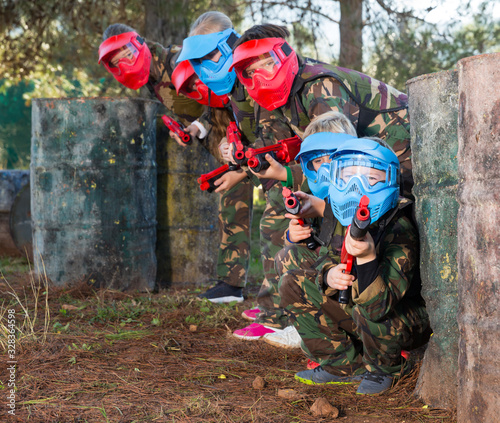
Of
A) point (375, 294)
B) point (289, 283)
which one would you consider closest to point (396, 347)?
point (375, 294)

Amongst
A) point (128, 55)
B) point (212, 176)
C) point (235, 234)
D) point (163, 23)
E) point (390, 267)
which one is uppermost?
point (163, 23)

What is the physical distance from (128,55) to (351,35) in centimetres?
295

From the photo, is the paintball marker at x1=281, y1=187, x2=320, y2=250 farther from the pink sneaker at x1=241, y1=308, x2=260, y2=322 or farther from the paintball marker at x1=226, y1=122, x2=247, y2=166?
the pink sneaker at x1=241, y1=308, x2=260, y2=322

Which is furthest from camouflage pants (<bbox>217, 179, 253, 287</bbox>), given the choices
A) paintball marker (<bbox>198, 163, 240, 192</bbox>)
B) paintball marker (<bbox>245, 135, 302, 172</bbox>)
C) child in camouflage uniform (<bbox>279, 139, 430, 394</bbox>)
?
child in camouflage uniform (<bbox>279, 139, 430, 394</bbox>)

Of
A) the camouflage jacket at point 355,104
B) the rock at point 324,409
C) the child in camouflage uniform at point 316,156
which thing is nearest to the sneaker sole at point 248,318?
the child in camouflage uniform at point 316,156

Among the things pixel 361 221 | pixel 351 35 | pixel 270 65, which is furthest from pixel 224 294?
pixel 351 35

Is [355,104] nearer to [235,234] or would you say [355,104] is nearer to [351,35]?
[235,234]

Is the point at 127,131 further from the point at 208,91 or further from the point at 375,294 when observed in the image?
the point at 375,294

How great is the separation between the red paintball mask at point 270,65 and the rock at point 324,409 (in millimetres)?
1545

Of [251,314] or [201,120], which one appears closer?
[251,314]

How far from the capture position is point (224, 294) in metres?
4.54

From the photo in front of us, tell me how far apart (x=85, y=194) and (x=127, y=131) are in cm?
61

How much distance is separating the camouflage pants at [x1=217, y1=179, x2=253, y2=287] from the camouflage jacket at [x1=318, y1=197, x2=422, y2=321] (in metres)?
2.08

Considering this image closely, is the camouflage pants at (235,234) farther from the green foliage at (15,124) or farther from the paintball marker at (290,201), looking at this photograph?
the green foliage at (15,124)
